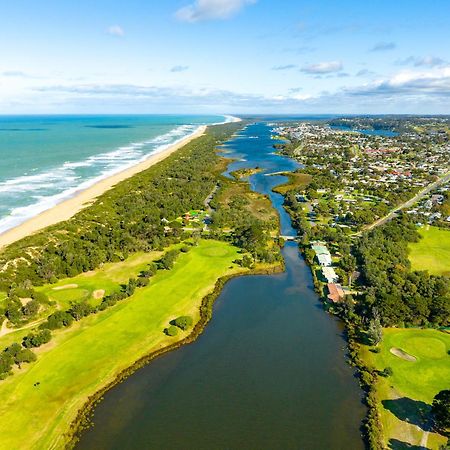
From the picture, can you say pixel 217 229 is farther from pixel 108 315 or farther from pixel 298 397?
pixel 298 397

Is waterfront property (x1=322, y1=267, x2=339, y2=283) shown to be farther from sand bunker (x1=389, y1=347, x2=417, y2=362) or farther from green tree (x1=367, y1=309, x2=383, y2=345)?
sand bunker (x1=389, y1=347, x2=417, y2=362)

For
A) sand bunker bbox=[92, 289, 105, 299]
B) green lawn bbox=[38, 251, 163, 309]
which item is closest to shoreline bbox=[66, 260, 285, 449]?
green lawn bbox=[38, 251, 163, 309]

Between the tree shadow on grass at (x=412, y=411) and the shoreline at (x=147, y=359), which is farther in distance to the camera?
the tree shadow on grass at (x=412, y=411)

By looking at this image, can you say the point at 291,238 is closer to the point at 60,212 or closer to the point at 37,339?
the point at 37,339

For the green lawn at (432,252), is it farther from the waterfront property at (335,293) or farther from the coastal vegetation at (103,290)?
the coastal vegetation at (103,290)

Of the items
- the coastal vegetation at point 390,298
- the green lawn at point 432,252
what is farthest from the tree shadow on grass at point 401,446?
the green lawn at point 432,252

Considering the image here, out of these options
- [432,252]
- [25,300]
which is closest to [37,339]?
[25,300]
